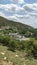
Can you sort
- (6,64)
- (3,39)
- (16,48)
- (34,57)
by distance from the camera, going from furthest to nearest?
(3,39) → (16,48) → (34,57) → (6,64)

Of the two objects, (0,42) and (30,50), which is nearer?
(30,50)

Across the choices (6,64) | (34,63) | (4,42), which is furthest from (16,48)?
(6,64)

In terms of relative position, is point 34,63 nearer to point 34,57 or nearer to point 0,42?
point 34,57

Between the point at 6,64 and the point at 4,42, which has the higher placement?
the point at 4,42

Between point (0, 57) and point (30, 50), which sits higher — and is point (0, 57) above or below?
below

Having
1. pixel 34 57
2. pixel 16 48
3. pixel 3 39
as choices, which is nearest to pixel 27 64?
pixel 34 57

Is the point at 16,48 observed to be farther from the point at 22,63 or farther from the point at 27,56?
the point at 22,63

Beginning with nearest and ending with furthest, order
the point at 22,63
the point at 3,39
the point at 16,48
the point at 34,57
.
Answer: the point at 22,63 → the point at 34,57 → the point at 16,48 → the point at 3,39

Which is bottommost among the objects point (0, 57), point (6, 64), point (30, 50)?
point (6, 64)

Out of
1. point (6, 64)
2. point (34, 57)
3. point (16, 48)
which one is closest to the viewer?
point (6, 64)

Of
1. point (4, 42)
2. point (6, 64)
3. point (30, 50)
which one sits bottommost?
point (6, 64)
